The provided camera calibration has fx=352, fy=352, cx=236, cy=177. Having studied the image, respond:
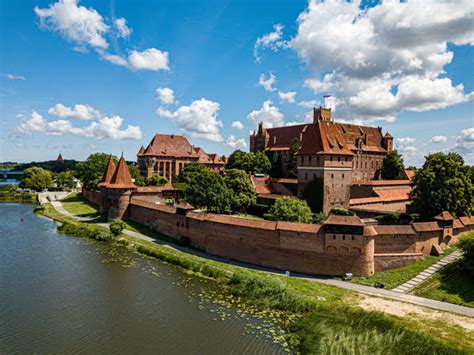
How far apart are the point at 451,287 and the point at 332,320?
8.44m

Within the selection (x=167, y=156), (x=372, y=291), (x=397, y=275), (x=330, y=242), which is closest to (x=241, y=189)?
(x=330, y=242)

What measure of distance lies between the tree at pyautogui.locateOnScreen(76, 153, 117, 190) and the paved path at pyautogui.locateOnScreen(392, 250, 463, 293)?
42.8m

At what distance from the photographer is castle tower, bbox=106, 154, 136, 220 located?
38531mm

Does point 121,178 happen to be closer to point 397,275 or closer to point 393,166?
point 397,275

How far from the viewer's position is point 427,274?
2162cm

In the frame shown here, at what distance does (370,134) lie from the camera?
6119 centimetres

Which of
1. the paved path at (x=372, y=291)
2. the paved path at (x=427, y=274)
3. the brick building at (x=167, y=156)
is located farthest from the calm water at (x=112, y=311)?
the brick building at (x=167, y=156)

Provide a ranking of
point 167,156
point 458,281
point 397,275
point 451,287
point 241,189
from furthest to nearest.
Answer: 1. point 167,156
2. point 241,189
3. point 397,275
4. point 458,281
5. point 451,287

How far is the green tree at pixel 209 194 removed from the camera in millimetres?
34094

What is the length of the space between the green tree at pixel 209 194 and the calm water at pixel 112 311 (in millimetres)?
9357

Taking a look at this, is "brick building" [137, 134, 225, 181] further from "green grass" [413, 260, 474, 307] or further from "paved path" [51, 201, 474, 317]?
"green grass" [413, 260, 474, 307]

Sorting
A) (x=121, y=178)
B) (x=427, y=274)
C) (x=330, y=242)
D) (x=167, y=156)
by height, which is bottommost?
(x=427, y=274)

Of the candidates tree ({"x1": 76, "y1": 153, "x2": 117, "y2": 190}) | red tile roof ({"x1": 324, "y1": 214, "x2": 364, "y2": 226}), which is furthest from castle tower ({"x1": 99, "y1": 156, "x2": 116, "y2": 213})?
red tile roof ({"x1": 324, "y1": 214, "x2": 364, "y2": 226})

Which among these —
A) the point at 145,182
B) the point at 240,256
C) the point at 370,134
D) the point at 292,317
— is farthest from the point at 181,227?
the point at 370,134
